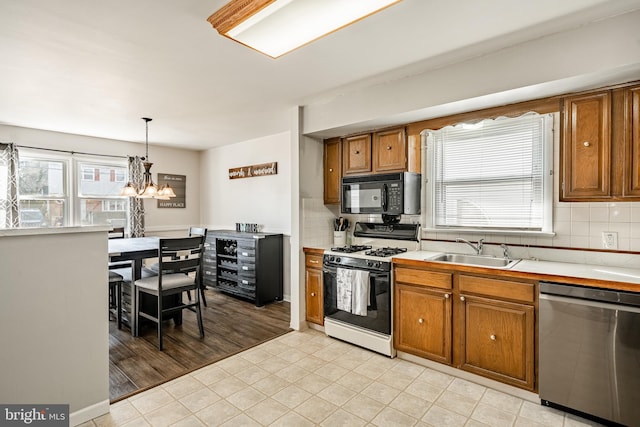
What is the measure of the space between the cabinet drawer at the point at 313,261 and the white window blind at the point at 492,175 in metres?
1.25

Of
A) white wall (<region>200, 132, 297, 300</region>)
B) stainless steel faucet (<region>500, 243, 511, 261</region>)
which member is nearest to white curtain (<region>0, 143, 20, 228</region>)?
white wall (<region>200, 132, 297, 300</region>)

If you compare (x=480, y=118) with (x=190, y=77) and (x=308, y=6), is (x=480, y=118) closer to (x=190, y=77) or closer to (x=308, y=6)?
(x=308, y=6)

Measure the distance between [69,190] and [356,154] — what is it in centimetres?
430

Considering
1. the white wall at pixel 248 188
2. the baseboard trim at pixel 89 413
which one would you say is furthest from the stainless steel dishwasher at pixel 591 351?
the white wall at pixel 248 188

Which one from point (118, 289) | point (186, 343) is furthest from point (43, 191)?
point (186, 343)

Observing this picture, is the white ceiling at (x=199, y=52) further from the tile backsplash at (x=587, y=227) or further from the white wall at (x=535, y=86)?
the tile backsplash at (x=587, y=227)

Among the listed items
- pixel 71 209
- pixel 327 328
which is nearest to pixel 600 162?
pixel 327 328

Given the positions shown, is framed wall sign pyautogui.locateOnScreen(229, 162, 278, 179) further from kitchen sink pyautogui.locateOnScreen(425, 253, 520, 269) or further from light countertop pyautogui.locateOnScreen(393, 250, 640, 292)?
light countertop pyautogui.locateOnScreen(393, 250, 640, 292)

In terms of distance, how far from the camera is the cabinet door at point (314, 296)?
11.4 feet

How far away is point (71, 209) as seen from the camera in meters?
4.72

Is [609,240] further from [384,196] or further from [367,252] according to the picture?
[367,252]

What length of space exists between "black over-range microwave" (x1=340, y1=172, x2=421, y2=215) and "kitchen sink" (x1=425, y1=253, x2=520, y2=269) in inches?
20.0

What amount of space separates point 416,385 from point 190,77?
3122mm

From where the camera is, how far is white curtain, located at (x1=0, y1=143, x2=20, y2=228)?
13.5 ft
